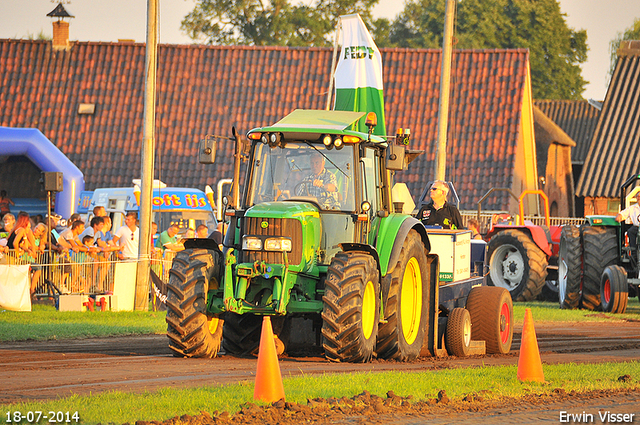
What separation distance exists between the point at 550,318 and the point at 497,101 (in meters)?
16.5

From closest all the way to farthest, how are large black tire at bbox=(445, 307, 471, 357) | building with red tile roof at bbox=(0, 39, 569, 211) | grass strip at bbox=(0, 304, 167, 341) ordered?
large black tire at bbox=(445, 307, 471, 357) → grass strip at bbox=(0, 304, 167, 341) → building with red tile roof at bbox=(0, 39, 569, 211)

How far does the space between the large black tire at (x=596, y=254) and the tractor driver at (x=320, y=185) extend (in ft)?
31.9

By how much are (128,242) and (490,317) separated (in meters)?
9.29

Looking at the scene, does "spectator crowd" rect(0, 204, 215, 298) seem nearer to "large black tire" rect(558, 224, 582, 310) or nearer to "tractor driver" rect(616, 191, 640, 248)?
"large black tire" rect(558, 224, 582, 310)

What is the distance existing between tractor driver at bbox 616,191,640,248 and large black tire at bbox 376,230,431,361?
8046 millimetres

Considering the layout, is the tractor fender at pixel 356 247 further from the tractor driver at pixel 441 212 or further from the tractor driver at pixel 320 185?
the tractor driver at pixel 441 212

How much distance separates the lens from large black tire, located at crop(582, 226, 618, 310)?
19500 mm

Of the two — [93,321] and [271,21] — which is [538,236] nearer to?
[93,321]

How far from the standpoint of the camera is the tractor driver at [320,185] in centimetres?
1131

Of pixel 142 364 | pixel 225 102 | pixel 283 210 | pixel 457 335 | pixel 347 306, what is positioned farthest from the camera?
pixel 225 102

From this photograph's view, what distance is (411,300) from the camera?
39.4ft

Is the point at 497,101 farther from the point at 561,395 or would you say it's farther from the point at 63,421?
the point at 63,421

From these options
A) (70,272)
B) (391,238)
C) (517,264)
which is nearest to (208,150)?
(391,238)

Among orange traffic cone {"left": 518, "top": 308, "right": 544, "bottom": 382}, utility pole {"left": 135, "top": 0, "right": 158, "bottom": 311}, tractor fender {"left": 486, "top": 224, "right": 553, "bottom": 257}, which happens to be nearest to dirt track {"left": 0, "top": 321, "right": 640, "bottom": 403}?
orange traffic cone {"left": 518, "top": 308, "right": 544, "bottom": 382}
